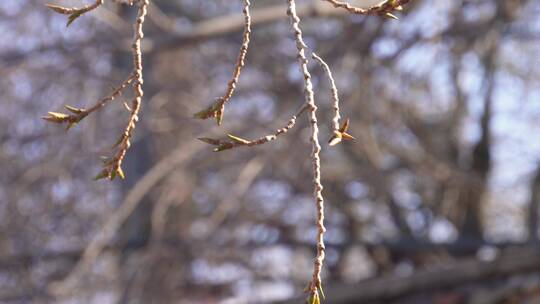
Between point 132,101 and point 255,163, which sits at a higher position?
point 132,101

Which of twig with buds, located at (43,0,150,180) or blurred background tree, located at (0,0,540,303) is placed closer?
twig with buds, located at (43,0,150,180)

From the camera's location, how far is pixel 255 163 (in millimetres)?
5625

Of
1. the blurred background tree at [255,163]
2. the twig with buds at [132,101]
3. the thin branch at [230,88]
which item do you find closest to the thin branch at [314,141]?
the thin branch at [230,88]

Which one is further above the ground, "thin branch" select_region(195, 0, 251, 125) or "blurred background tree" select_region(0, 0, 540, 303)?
"thin branch" select_region(195, 0, 251, 125)

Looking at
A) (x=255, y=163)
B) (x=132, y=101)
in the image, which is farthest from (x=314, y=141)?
(x=255, y=163)

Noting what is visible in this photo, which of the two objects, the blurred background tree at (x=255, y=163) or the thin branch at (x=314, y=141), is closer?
the thin branch at (x=314, y=141)

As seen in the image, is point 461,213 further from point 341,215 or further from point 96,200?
point 96,200

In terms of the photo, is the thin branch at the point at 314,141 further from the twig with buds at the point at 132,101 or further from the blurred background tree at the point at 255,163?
the blurred background tree at the point at 255,163

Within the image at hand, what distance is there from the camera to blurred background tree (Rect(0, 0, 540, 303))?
5426mm

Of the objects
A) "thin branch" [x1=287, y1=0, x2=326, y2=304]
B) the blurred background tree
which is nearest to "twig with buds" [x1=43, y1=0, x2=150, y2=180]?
"thin branch" [x1=287, y1=0, x2=326, y2=304]

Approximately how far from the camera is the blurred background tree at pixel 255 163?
543 cm

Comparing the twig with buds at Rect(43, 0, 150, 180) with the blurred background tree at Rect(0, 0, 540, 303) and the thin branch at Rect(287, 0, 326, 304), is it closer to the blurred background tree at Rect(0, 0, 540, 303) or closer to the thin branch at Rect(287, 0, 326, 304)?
the thin branch at Rect(287, 0, 326, 304)

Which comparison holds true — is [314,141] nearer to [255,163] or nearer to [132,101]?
[132,101]

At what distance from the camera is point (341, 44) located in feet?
16.3
